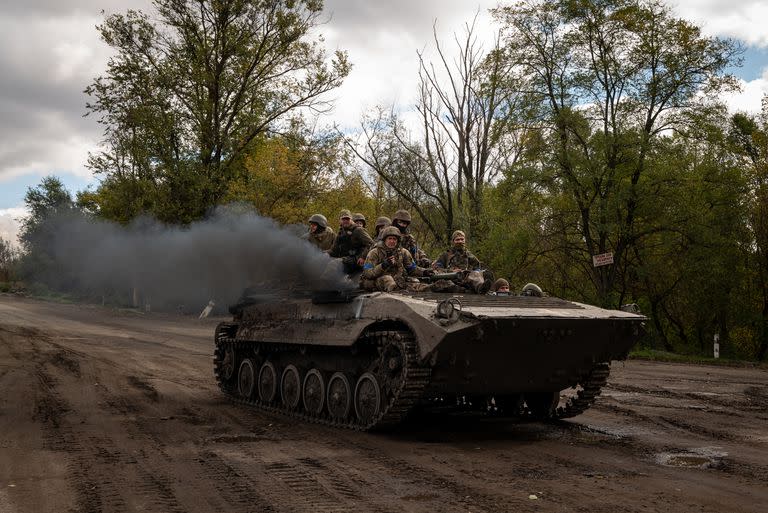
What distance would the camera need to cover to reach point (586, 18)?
81.2 feet

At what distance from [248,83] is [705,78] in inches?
767

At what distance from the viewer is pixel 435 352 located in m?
8.88

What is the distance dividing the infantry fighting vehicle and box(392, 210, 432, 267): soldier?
178cm

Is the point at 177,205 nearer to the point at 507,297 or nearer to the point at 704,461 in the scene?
the point at 507,297

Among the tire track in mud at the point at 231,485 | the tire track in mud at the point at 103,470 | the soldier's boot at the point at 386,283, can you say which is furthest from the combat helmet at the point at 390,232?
the tire track in mud at the point at 103,470

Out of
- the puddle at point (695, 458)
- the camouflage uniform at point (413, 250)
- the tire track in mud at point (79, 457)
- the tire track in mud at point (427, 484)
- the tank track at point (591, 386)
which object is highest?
the camouflage uniform at point (413, 250)

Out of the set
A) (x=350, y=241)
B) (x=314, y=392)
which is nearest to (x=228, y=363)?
(x=314, y=392)

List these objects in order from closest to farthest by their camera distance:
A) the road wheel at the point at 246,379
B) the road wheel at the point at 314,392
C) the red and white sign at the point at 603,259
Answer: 1. the road wheel at the point at 314,392
2. the road wheel at the point at 246,379
3. the red and white sign at the point at 603,259

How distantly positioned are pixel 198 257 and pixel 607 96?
16.4m

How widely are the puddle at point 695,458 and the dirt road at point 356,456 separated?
0.02 m

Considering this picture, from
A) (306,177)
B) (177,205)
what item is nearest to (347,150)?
(306,177)

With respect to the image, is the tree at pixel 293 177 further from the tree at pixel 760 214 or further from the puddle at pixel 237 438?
the puddle at pixel 237 438

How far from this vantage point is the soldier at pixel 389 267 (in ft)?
35.2

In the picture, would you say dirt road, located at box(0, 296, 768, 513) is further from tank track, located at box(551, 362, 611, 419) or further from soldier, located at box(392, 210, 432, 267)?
soldier, located at box(392, 210, 432, 267)
